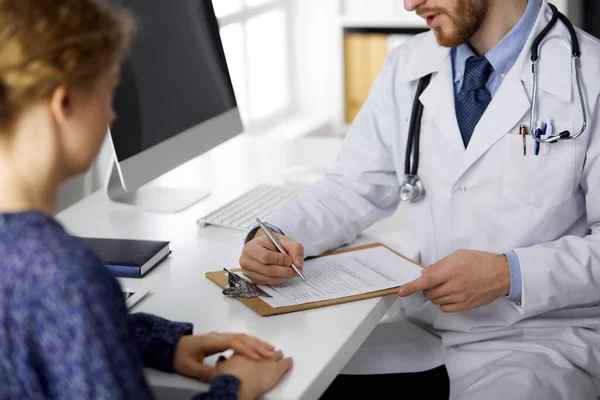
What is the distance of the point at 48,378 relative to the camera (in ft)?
2.66

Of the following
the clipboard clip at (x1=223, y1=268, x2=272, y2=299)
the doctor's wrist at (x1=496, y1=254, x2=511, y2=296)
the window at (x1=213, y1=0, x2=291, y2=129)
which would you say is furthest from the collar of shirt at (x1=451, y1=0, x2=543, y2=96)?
the window at (x1=213, y1=0, x2=291, y2=129)

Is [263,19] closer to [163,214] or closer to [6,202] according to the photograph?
[163,214]

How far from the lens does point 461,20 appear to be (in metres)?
1.53

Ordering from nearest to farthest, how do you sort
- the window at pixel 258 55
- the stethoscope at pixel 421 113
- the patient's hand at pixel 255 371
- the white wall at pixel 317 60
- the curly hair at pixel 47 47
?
the curly hair at pixel 47 47
the patient's hand at pixel 255 371
the stethoscope at pixel 421 113
the window at pixel 258 55
the white wall at pixel 317 60

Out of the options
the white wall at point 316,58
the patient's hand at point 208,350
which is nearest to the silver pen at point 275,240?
the patient's hand at point 208,350

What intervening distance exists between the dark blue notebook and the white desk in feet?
0.06

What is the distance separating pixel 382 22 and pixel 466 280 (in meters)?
2.37

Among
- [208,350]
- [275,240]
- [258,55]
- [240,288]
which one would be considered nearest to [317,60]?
[258,55]

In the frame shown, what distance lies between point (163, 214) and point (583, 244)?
865 mm

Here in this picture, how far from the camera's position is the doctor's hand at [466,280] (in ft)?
4.40

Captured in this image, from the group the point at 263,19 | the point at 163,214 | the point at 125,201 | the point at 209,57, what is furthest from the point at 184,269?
the point at 263,19

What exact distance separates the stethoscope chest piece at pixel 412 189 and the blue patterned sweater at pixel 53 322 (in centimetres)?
85

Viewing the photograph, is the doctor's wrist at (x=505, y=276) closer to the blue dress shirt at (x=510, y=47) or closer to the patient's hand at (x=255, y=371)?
the blue dress shirt at (x=510, y=47)

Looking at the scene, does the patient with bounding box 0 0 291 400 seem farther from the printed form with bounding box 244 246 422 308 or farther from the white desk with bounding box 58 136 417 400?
the printed form with bounding box 244 246 422 308
